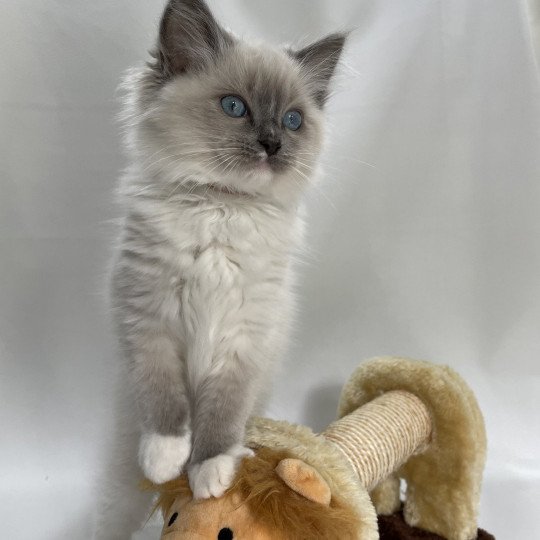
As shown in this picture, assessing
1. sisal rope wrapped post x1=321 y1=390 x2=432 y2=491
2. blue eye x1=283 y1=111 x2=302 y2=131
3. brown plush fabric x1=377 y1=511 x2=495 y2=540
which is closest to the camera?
sisal rope wrapped post x1=321 y1=390 x2=432 y2=491

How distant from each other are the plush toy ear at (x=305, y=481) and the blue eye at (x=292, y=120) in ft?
2.56

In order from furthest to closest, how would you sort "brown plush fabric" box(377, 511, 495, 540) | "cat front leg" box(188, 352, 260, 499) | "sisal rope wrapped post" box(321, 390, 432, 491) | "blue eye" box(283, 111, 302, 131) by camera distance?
"brown plush fabric" box(377, 511, 495, 540) → "blue eye" box(283, 111, 302, 131) → "sisal rope wrapped post" box(321, 390, 432, 491) → "cat front leg" box(188, 352, 260, 499)

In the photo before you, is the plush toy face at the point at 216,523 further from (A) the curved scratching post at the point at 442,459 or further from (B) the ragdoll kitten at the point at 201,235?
(A) the curved scratching post at the point at 442,459

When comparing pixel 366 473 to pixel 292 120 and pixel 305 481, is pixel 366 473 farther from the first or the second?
pixel 292 120

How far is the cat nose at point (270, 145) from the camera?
1.32m

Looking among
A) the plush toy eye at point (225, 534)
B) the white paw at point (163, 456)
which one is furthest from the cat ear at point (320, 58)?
the plush toy eye at point (225, 534)

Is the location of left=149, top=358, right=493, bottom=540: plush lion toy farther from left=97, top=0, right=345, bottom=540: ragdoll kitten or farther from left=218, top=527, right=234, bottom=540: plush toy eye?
left=97, top=0, right=345, bottom=540: ragdoll kitten

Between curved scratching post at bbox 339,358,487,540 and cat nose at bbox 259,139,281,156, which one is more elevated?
cat nose at bbox 259,139,281,156

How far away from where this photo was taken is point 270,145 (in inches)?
51.9

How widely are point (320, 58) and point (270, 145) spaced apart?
1.21 ft

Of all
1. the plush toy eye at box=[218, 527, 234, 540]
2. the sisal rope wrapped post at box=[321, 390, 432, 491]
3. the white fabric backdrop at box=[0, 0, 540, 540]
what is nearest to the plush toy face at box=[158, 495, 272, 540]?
the plush toy eye at box=[218, 527, 234, 540]

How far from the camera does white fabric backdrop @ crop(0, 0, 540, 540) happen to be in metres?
1.79

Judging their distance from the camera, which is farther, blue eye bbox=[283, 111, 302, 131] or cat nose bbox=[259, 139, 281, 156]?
blue eye bbox=[283, 111, 302, 131]

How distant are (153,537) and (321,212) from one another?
3.66 feet
